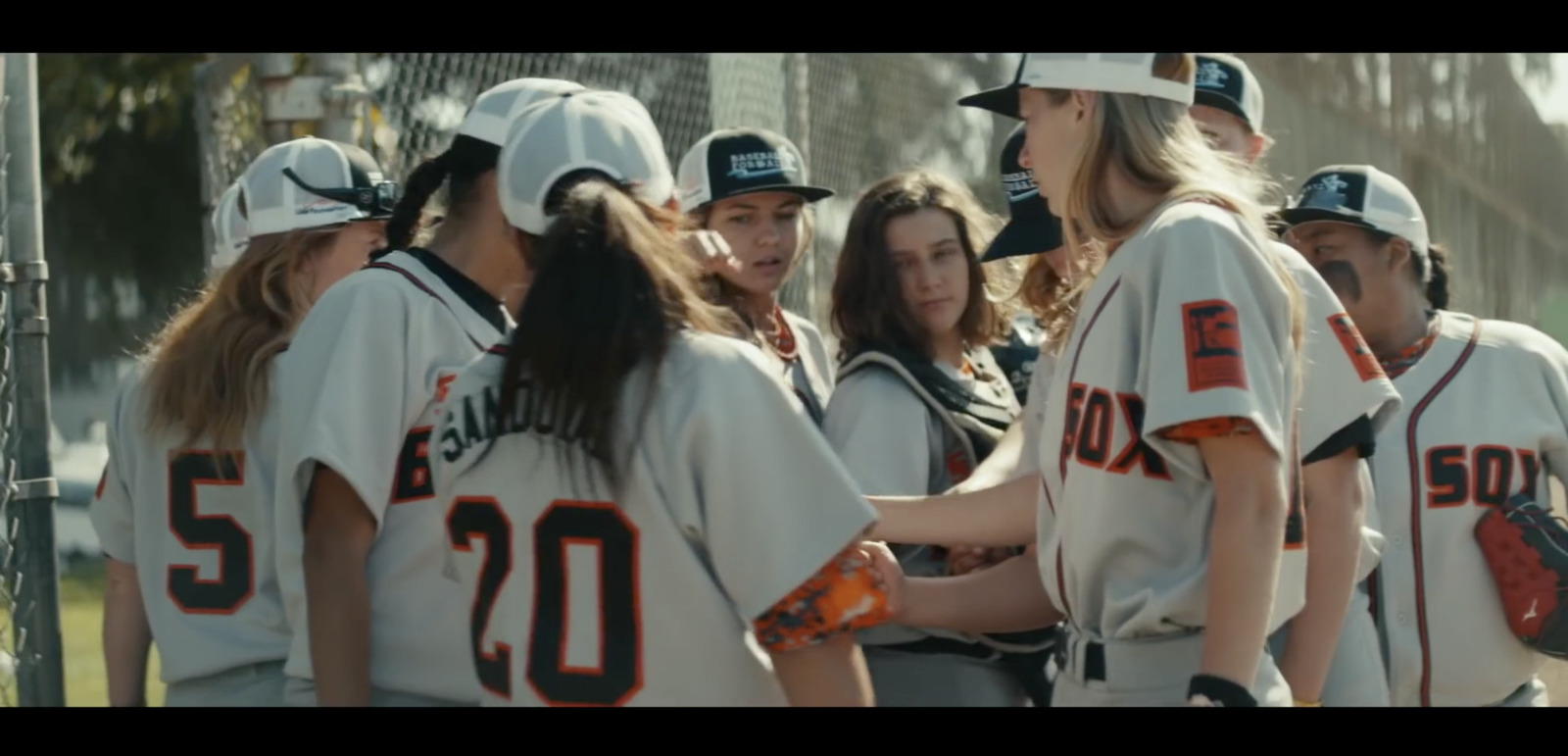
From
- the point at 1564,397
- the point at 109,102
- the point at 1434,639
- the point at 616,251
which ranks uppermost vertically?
the point at 109,102

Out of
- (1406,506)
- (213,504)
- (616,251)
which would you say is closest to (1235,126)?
(1406,506)

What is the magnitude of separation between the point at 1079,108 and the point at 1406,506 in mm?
1633

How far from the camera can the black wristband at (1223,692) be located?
7.88 ft

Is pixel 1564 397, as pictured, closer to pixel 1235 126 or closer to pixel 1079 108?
pixel 1235 126

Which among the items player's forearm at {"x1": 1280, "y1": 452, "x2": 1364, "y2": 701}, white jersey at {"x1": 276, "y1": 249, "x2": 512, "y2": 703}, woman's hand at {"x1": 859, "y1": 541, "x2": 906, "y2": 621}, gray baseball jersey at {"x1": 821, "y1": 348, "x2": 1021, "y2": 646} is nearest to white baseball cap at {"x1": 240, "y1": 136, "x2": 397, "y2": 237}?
white jersey at {"x1": 276, "y1": 249, "x2": 512, "y2": 703}

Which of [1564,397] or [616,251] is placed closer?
[616,251]

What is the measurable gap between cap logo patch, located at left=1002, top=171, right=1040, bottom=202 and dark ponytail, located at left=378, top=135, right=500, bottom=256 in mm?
1154

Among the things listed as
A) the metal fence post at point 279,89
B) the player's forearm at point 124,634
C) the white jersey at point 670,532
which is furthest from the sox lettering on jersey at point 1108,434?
the metal fence post at point 279,89

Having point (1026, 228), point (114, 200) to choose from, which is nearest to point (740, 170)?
point (1026, 228)

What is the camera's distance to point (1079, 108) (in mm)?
2760

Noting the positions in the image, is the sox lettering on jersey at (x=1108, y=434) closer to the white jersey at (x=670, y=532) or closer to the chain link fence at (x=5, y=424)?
the white jersey at (x=670, y=532)

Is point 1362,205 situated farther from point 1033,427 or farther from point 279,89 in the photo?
point 279,89

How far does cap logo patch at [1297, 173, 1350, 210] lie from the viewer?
3.97m

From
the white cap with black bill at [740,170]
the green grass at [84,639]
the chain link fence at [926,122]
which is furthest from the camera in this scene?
the green grass at [84,639]
